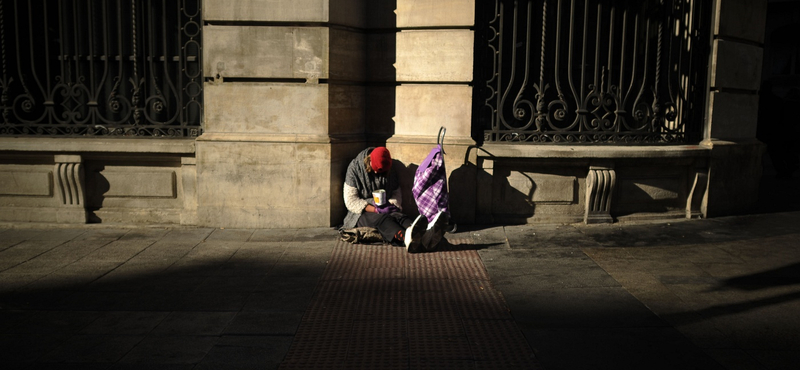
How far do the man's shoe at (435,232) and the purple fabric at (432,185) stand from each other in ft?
1.78

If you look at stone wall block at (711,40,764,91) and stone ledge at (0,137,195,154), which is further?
stone wall block at (711,40,764,91)

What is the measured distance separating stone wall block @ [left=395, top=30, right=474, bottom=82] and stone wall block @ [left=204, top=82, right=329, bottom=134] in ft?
3.61

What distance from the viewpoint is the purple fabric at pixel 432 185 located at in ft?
24.0

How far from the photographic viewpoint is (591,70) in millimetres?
8398

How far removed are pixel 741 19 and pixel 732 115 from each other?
4.03 ft

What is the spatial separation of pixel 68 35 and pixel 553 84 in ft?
19.7

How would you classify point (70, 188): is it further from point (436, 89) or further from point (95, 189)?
point (436, 89)

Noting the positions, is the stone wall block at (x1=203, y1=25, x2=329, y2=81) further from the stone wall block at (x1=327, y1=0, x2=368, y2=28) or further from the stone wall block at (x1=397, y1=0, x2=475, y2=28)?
the stone wall block at (x1=397, y1=0, x2=475, y2=28)

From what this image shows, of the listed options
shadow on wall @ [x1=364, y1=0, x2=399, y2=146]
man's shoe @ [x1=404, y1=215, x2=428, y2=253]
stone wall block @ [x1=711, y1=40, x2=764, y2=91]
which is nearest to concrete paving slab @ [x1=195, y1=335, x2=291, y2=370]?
man's shoe @ [x1=404, y1=215, x2=428, y2=253]

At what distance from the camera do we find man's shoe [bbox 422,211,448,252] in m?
6.61

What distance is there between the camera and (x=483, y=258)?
6.43 m

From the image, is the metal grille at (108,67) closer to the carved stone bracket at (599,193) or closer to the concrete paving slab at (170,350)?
the concrete paving slab at (170,350)

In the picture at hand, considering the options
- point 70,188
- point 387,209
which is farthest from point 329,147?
point 70,188

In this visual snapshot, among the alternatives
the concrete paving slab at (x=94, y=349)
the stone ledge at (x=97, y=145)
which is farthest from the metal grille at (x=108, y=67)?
the concrete paving slab at (x=94, y=349)
